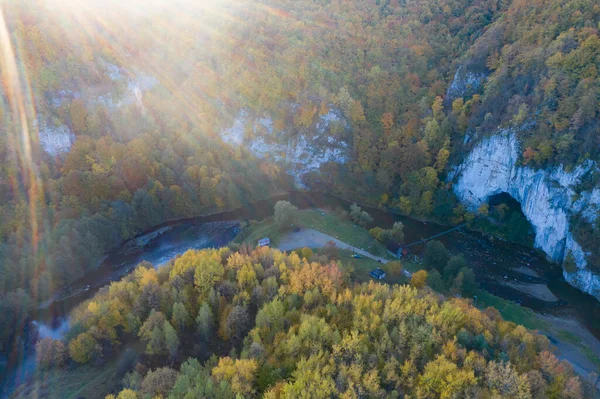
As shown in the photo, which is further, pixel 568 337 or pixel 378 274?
pixel 378 274

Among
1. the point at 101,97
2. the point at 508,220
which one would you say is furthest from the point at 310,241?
the point at 101,97

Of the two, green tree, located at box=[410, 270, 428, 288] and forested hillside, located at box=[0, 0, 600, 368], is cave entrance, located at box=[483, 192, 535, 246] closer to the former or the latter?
forested hillside, located at box=[0, 0, 600, 368]

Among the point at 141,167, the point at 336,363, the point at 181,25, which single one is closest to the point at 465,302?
the point at 336,363

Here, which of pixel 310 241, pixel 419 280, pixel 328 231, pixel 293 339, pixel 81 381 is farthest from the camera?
pixel 328 231

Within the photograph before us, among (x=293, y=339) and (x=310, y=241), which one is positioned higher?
(x=310, y=241)

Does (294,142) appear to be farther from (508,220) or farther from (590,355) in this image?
(590,355)

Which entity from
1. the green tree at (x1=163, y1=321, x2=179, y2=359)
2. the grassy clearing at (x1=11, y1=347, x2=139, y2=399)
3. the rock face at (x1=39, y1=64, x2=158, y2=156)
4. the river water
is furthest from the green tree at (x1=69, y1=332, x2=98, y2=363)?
the rock face at (x1=39, y1=64, x2=158, y2=156)
